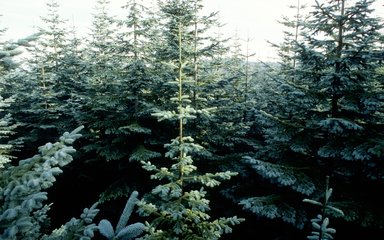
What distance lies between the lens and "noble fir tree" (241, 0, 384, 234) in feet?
25.5

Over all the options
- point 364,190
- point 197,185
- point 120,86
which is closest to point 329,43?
point 364,190

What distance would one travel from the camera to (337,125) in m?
7.81

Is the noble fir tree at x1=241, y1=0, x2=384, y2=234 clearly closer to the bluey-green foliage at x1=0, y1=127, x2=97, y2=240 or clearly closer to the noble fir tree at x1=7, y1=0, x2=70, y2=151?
the bluey-green foliage at x1=0, y1=127, x2=97, y2=240

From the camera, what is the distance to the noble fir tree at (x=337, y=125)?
7770 millimetres

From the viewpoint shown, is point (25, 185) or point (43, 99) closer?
point (25, 185)

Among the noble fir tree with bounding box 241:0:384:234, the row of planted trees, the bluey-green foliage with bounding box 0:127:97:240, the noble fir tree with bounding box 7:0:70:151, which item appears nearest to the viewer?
the bluey-green foliage with bounding box 0:127:97:240

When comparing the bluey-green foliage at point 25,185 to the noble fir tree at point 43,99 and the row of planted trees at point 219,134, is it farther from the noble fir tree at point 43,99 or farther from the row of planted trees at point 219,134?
the noble fir tree at point 43,99

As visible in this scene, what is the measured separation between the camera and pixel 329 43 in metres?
8.76

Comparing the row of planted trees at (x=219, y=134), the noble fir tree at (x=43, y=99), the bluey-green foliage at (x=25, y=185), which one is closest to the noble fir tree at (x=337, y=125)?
the row of planted trees at (x=219, y=134)

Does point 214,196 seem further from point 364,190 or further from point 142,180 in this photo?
point 364,190

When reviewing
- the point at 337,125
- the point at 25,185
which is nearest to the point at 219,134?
the point at 337,125

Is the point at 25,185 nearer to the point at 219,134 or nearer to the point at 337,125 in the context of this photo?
the point at 337,125

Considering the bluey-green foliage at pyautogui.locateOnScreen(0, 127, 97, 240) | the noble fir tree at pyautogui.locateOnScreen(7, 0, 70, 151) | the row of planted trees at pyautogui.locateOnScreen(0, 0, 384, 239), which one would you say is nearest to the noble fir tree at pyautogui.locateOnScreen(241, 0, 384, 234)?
the row of planted trees at pyautogui.locateOnScreen(0, 0, 384, 239)

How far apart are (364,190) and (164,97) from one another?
8.72 m
